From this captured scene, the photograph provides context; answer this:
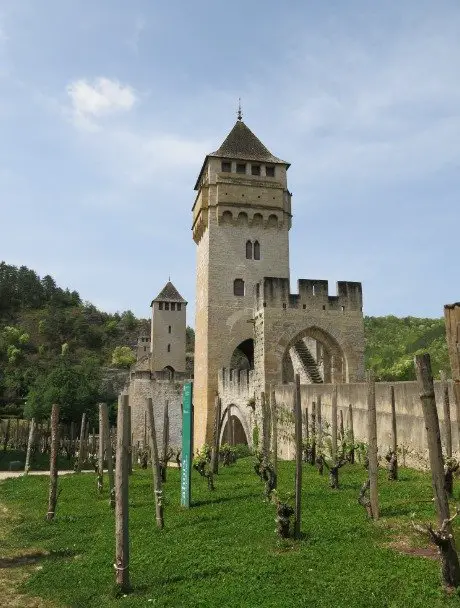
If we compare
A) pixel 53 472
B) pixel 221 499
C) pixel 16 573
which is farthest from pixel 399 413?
pixel 16 573

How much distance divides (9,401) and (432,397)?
2165 inches

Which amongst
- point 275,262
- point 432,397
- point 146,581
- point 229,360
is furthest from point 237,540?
point 275,262

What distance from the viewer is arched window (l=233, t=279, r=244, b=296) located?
29.2m

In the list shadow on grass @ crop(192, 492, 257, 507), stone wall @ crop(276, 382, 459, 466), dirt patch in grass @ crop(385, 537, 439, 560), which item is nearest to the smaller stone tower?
stone wall @ crop(276, 382, 459, 466)

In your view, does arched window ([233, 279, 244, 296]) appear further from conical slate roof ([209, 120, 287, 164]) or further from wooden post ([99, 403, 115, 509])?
wooden post ([99, 403, 115, 509])

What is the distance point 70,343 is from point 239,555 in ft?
268

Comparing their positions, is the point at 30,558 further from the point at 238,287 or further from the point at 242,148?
the point at 242,148

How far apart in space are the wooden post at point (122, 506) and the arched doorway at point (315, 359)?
15.8 metres

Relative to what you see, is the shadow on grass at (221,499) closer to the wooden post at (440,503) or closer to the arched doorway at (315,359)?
the wooden post at (440,503)

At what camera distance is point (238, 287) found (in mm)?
29328

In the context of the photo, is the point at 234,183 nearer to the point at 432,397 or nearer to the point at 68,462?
the point at 68,462

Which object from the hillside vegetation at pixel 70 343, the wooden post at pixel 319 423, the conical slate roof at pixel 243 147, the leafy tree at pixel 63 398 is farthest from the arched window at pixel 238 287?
the leafy tree at pixel 63 398

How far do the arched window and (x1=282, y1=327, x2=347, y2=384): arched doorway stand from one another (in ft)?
13.5

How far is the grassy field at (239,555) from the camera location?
18.1ft
